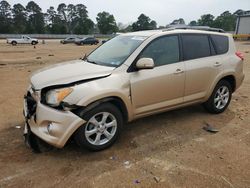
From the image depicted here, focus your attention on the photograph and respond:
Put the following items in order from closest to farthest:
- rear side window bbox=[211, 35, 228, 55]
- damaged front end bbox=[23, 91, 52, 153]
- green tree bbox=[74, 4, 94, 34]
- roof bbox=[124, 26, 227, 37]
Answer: damaged front end bbox=[23, 91, 52, 153] → roof bbox=[124, 26, 227, 37] → rear side window bbox=[211, 35, 228, 55] → green tree bbox=[74, 4, 94, 34]

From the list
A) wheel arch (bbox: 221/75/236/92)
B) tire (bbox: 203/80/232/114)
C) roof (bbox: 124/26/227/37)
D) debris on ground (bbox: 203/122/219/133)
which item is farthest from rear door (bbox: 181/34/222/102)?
debris on ground (bbox: 203/122/219/133)

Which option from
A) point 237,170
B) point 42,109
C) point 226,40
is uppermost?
point 226,40

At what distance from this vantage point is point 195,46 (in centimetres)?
465

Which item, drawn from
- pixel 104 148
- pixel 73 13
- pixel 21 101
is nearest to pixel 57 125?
pixel 104 148

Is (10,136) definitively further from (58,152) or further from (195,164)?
(195,164)

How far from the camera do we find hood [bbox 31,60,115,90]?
3.38 meters

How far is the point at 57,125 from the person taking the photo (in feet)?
10.5

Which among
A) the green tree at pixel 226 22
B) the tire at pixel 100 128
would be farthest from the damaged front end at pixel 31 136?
A: the green tree at pixel 226 22

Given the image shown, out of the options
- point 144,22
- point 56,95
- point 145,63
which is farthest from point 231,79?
point 144,22

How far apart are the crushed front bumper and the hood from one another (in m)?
0.33

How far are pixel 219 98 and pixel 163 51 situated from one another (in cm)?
185

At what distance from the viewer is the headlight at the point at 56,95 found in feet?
10.6

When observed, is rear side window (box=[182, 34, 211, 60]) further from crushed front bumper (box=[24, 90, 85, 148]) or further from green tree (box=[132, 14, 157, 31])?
green tree (box=[132, 14, 157, 31])

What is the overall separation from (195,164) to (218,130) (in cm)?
134
